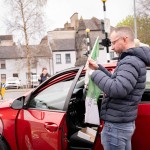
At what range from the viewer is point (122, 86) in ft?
8.79

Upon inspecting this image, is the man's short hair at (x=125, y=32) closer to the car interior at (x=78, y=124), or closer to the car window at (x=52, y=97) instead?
the car interior at (x=78, y=124)

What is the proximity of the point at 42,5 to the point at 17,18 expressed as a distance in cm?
328

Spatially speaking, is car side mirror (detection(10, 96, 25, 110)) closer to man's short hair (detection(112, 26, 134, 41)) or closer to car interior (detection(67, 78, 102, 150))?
car interior (detection(67, 78, 102, 150))

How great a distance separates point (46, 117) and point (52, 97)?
406mm

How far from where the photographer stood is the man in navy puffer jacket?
271cm

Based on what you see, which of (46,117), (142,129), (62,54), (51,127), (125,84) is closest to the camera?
(125,84)

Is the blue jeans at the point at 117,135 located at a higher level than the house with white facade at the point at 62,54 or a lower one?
lower

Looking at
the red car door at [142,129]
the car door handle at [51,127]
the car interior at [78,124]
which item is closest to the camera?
the red car door at [142,129]

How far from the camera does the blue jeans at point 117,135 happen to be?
9.25ft

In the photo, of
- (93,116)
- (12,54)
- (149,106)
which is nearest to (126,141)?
(93,116)

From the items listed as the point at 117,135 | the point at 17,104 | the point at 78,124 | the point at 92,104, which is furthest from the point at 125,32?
the point at 17,104

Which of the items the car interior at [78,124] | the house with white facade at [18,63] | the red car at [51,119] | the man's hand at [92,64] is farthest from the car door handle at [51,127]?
the house with white facade at [18,63]

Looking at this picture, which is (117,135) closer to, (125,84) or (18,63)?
(125,84)

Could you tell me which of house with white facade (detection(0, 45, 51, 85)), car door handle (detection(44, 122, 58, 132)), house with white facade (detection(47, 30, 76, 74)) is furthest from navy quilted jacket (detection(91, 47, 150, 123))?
house with white facade (detection(47, 30, 76, 74))
